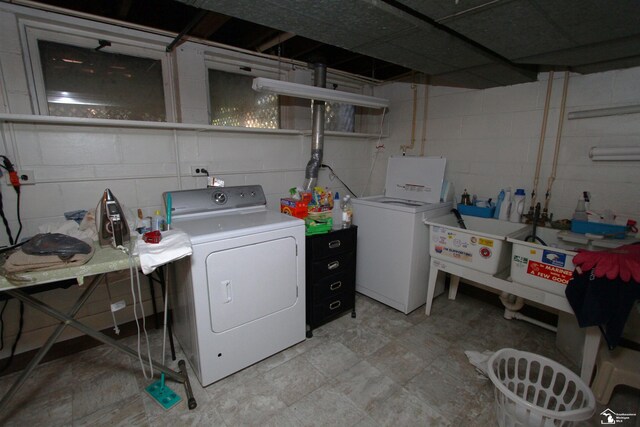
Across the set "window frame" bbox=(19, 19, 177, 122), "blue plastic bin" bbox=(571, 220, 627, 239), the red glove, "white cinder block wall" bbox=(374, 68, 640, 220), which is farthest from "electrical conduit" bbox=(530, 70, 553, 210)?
"window frame" bbox=(19, 19, 177, 122)

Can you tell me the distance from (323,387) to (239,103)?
7.80 ft

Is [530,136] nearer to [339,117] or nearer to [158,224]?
[339,117]

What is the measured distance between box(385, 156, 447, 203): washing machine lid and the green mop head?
7.94 feet

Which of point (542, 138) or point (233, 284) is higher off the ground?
point (542, 138)

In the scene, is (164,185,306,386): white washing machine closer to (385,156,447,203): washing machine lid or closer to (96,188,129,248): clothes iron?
(96,188,129,248): clothes iron

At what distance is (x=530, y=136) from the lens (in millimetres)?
2391

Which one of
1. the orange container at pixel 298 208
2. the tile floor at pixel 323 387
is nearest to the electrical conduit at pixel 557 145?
the tile floor at pixel 323 387

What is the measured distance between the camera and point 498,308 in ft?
8.72

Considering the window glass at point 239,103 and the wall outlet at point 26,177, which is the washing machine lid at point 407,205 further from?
the wall outlet at point 26,177

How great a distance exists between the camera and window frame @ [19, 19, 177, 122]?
1.79 m

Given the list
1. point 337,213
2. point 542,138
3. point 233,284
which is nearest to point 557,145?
point 542,138

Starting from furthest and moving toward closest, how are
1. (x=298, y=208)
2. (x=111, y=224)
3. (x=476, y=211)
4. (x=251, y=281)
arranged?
(x=476, y=211) → (x=298, y=208) → (x=251, y=281) → (x=111, y=224)

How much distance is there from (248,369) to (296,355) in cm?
33

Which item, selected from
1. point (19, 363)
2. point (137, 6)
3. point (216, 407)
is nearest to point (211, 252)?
point (216, 407)
